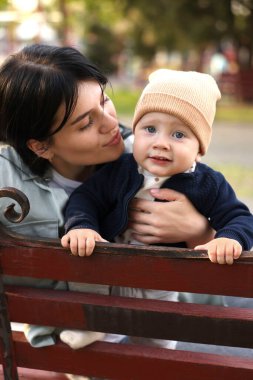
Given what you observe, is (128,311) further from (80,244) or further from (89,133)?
(89,133)

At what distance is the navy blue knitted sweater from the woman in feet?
0.14

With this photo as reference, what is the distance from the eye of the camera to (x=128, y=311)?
1.47m

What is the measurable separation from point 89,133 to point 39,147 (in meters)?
0.19

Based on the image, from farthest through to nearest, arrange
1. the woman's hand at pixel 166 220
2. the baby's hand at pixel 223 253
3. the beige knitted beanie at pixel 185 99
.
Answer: the woman's hand at pixel 166 220
the beige knitted beanie at pixel 185 99
the baby's hand at pixel 223 253

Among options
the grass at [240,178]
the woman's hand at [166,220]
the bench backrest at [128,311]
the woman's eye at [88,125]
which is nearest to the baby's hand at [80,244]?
the bench backrest at [128,311]

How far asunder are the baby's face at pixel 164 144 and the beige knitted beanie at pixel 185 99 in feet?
0.08

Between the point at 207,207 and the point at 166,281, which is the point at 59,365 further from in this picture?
the point at 207,207

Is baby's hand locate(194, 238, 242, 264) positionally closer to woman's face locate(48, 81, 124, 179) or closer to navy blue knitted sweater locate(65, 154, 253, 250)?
navy blue knitted sweater locate(65, 154, 253, 250)

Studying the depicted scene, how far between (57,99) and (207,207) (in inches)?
24.7

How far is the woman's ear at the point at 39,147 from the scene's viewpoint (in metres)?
1.98

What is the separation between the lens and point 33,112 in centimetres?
186

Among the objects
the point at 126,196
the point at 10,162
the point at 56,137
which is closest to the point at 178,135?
the point at 126,196

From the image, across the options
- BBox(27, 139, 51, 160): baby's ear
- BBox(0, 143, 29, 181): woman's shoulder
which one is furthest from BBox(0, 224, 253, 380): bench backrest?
BBox(27, 139, 51, 160): baby's ear

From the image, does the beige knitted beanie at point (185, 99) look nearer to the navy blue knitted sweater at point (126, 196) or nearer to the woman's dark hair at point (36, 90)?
the navy blue knitted sweater at point (126, 196)
